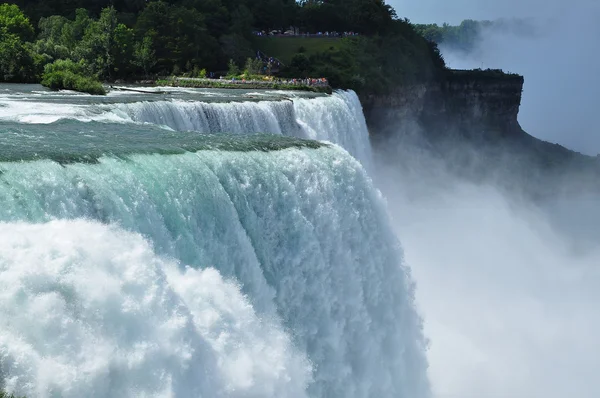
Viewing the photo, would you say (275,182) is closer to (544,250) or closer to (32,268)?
(32,268)

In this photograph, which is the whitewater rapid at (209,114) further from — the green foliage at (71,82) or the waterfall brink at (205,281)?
the waterfall brink at (205,281)

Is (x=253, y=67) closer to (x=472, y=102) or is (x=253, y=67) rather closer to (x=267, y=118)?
(x=472, y=102)

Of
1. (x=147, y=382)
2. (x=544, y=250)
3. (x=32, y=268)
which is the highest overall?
(x=32, y=268)

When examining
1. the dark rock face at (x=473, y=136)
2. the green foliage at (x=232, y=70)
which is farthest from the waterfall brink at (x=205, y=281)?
the dark rock face at (x=473, y=136)

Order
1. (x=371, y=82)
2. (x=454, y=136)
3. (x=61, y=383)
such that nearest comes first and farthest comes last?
1. (x=61, y=383)
2. (x=371, y=82)
3. (x=454, y=136)

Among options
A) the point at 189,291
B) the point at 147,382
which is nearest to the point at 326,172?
the point at 189,291

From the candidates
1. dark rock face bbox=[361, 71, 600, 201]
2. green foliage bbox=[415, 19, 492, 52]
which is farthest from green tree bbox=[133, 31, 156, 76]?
green foliage bbox=[415, 19, 492, 52]
